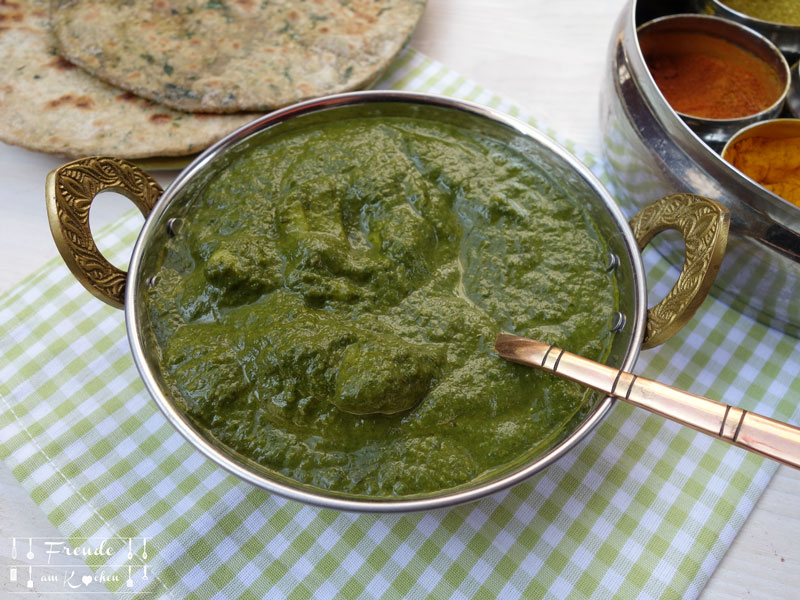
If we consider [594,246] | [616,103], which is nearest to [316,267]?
[594,246]

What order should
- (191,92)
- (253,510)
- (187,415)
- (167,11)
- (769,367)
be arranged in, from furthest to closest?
(167,11) → (191,92) → (769,367) → (253,510) → (187,415)

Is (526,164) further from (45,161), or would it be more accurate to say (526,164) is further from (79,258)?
(45,161)

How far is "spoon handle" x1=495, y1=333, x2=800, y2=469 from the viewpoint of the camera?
1215 millimetres

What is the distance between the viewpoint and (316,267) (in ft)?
5.53

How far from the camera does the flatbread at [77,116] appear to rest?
2213 mm

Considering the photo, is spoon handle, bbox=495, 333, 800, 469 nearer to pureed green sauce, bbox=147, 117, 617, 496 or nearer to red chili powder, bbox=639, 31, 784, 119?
pureed green sauce, bbox=147, 117, 617, 496

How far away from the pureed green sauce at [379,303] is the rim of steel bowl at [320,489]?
71 mm

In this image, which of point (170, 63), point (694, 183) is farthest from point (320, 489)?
point (170, 63)

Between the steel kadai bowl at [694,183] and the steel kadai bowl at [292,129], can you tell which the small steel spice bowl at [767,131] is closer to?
the steel kadai bowl at [694,183]

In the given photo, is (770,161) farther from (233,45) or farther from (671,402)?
(233,45)

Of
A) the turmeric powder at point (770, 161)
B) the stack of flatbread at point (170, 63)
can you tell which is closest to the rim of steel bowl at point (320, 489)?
the stack of flatbread at point (170, 63)

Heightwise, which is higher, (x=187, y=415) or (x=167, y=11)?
(x=167, y=11)

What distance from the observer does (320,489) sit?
4.71ft

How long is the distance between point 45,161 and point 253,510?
1.61 meters
